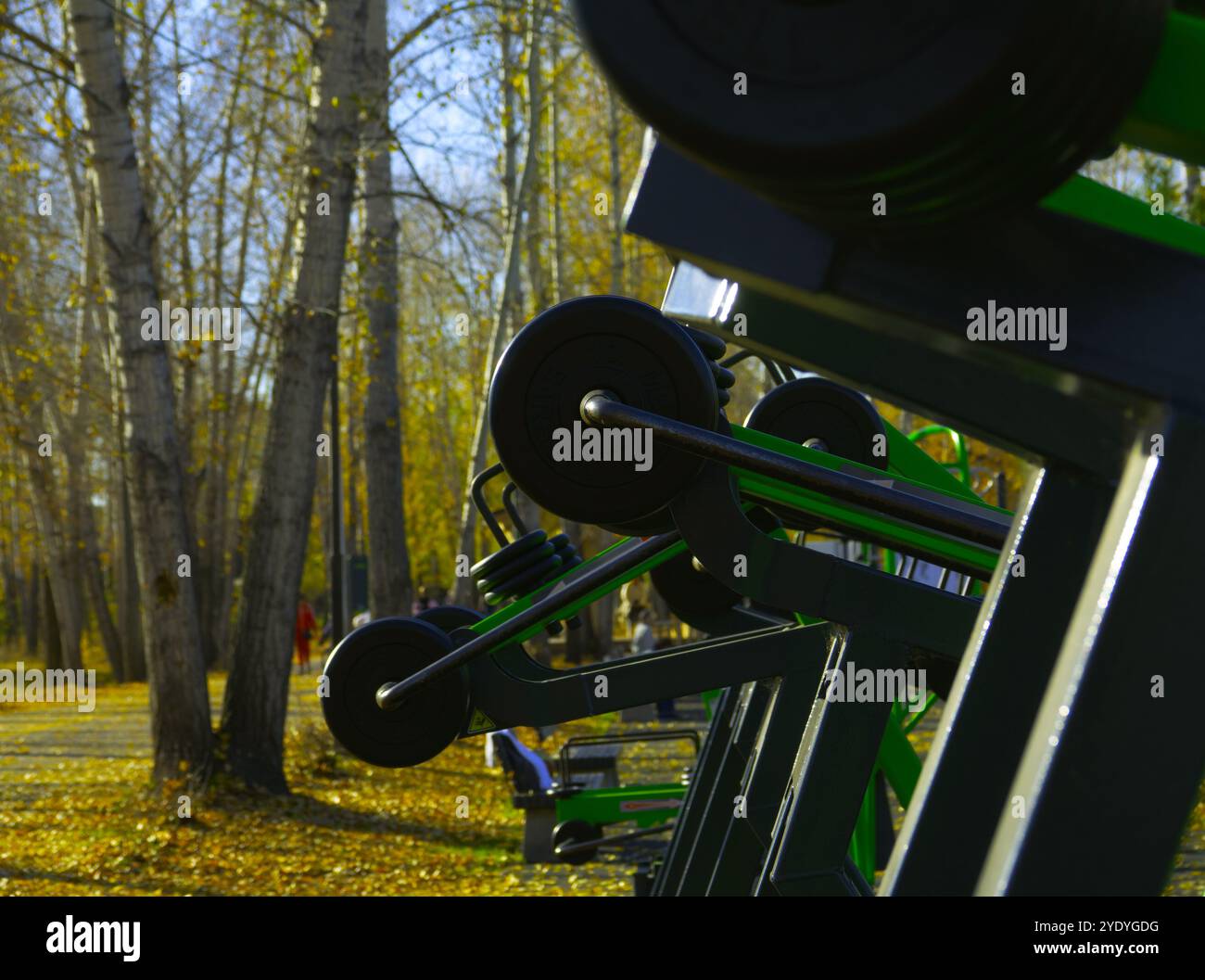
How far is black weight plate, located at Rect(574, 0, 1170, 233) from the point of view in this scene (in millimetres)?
1006

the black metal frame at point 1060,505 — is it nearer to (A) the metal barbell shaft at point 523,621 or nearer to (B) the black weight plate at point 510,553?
(A) the metal barbell shaft at point 523,621

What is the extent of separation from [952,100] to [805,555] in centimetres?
179

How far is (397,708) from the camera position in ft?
12.2

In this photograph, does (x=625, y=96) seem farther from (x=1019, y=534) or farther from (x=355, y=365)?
(x=355, y=365)

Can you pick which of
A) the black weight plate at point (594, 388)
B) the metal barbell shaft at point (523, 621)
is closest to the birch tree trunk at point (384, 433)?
the metal barbell shaft at point (523, 621)

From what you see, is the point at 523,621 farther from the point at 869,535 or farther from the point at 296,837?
the point at 296,837

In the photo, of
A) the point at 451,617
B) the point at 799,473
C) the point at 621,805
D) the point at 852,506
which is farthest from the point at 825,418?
the point at 621,805

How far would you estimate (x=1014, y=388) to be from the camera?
4.28ft

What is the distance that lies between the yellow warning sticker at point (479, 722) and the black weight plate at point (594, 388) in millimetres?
1214

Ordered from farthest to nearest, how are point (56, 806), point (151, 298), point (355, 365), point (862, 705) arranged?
1. point (355, 365)
2. point (56, 806)
3. point (151, 298)
4. point (862, 705)

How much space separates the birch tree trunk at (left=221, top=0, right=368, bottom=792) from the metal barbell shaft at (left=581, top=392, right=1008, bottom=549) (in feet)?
29.2

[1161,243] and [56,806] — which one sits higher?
[1161,243]
